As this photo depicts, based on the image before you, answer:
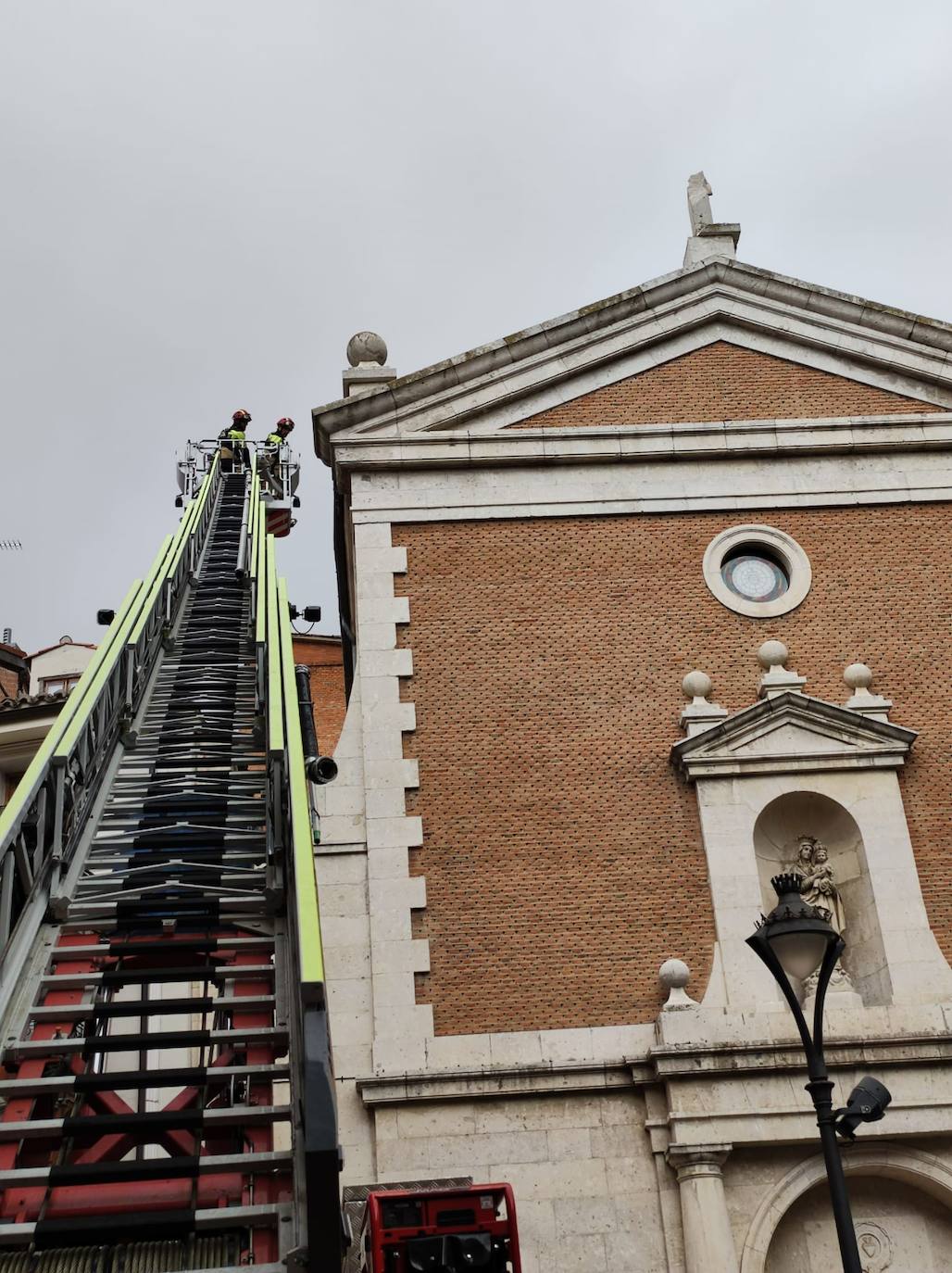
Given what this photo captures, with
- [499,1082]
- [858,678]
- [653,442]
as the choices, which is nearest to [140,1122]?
[499,1082]

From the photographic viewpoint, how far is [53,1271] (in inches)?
247

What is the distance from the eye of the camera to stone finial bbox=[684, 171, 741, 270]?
57.9 ft

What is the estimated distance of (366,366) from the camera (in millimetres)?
16984

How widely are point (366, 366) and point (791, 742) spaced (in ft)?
21.8

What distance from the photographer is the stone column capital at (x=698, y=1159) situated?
12133 mm

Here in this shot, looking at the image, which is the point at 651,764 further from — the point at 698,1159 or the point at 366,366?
the point at 366,366

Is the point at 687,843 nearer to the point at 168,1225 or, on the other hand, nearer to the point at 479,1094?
the point at 479,1094

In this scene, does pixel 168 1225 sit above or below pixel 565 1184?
below

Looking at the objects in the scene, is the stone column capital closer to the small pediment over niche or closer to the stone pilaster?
the stone pilaster

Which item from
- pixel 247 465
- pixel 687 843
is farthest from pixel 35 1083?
pixel 247 465

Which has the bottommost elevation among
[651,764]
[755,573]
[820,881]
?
[820,881]

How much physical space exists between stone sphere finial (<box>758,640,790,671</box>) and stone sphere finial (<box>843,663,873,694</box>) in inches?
25.8

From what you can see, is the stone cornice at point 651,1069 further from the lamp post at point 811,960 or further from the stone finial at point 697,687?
the stone finial at point 697,687

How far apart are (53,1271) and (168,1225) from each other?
2.03 ft
